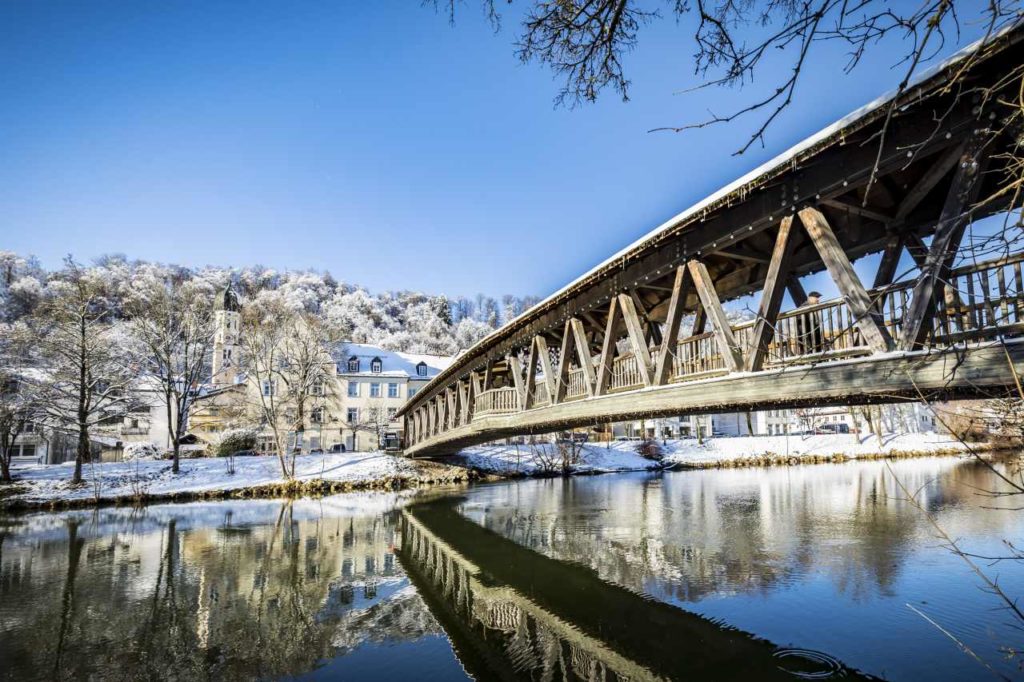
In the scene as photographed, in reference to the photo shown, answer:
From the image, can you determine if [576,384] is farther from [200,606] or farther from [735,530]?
[200,606]

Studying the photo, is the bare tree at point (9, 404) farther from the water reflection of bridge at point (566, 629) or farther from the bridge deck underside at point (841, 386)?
the bridge deck underside at point (841, 386)

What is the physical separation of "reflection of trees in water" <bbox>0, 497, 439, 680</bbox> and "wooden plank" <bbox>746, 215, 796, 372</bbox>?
600 cm

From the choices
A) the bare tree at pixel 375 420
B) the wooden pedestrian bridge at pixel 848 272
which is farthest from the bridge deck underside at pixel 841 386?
the bare tree at pixel 375 420

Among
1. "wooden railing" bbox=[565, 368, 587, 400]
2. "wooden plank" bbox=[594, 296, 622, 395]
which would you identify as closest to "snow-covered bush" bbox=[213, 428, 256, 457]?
"wooden railing" bbox=[565, 368, 587, 400]

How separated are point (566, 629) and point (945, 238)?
6358mm

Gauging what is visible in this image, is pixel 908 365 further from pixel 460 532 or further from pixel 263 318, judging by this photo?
pixel 263 318

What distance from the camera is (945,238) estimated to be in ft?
14.8

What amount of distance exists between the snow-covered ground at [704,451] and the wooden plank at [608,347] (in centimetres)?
2735

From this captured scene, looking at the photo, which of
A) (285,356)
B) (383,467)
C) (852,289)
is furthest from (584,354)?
(285,356)

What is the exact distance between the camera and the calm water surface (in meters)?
6.34

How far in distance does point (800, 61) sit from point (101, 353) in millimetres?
31737

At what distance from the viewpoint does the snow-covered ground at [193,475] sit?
24.5 meters

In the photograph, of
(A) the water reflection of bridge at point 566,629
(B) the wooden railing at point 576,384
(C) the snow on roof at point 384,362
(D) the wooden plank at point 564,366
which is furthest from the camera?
(C) the snow on roof at point 384,362

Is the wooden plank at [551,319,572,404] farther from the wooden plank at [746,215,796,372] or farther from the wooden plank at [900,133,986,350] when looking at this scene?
the wooden plank at [900,133,986,350]
